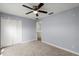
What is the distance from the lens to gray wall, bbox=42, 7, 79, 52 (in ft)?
9.75

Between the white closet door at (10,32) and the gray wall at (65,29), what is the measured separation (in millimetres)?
2428

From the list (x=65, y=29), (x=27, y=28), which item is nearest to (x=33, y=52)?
(x=65, y=29)

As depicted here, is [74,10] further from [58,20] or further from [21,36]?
[21,36]

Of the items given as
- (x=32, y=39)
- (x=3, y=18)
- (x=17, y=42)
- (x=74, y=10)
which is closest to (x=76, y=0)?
(x=74, y=10)

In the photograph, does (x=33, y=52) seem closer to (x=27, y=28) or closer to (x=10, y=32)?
(x=10, y=32)

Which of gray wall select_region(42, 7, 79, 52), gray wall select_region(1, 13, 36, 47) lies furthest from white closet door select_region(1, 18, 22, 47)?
gray wall select_region(42, 7, 79, 52)

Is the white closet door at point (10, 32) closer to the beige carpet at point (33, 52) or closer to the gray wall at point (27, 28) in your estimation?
the gray wall at point (27, 28)

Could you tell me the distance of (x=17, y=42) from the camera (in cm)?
475

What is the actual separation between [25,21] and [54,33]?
2804 mm

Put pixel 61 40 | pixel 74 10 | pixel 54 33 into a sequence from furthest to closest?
pixel 54 33
pixel 61 40
pixel 74 10

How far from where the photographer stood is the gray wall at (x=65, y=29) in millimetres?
2973

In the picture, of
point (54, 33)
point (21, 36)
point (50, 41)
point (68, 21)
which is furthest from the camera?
point (21, 36)

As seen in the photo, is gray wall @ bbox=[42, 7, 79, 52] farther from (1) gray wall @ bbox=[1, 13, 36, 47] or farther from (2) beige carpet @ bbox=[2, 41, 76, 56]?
(1) gray wall @ bbox=[1, 13, 36, 47]

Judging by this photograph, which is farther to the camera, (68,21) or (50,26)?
(50,26)
